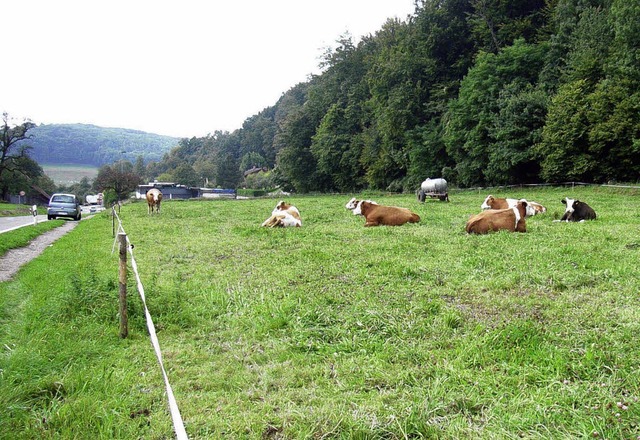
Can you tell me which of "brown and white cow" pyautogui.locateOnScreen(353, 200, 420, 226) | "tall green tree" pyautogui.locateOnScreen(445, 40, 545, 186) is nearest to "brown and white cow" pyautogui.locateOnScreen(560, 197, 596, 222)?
"brown and white cow" pyautogui.locateOnScreen(353, 200, 420, 226)

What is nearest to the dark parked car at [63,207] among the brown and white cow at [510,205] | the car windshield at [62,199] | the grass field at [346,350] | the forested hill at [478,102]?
the car windshield at [62,199]

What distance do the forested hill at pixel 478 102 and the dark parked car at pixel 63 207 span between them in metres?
29.7

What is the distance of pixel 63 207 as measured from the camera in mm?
27453

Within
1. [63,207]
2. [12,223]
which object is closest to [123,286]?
[12,223]

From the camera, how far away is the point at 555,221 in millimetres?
12305

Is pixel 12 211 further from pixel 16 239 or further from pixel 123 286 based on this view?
pixel 123 286

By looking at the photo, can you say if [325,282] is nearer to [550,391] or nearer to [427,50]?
[550,391]

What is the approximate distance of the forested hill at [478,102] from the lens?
90.0ft

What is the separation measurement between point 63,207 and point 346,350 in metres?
28.8

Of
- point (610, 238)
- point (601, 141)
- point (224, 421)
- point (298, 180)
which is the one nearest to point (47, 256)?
point (224, 421)

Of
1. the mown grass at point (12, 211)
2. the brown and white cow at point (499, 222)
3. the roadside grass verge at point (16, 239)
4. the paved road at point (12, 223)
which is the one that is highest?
the brown and white cow at point (499, 222)

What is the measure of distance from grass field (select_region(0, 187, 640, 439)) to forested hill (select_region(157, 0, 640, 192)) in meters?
24.6

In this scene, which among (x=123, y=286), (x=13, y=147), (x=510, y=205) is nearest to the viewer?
(x=123, y=286)

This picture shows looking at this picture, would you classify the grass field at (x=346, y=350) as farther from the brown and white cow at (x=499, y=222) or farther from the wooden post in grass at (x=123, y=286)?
the brown and white cow at (x=499, y=222)
